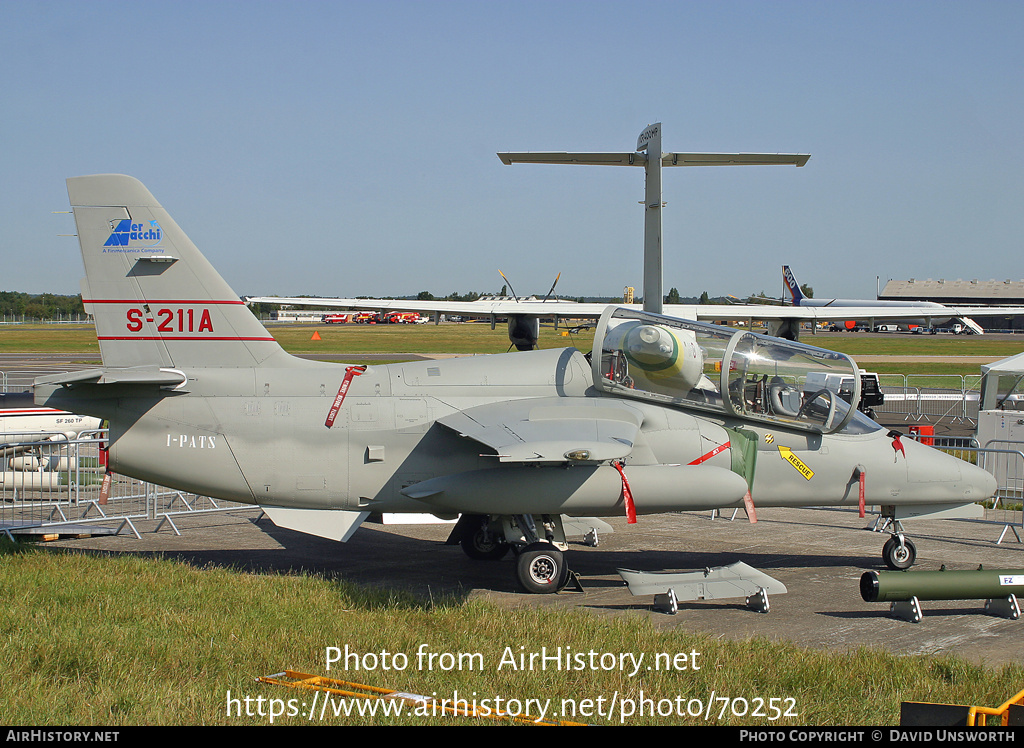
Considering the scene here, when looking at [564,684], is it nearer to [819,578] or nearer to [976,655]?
[976,655]

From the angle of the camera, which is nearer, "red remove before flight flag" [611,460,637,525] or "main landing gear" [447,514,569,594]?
"red remove before flight flag" [611,460,637,525]

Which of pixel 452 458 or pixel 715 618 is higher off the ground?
pixel 452 458

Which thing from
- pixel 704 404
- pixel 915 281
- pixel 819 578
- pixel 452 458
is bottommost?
pixel 819 578

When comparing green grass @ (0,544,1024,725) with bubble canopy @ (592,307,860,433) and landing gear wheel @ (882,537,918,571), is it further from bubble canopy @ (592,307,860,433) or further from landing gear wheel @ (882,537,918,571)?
landing gear wheel @ (882,537,918,571)

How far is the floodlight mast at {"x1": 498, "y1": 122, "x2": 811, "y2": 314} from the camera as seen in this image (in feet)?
72.4

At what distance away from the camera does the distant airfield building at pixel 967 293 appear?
97562mm

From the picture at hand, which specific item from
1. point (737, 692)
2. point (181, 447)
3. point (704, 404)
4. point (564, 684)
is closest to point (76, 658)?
point (181, 447)

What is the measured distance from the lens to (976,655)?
7.11 metres

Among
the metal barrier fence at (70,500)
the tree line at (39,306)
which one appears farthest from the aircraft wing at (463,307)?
the tree line at (39,306)

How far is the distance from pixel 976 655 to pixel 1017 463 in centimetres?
832

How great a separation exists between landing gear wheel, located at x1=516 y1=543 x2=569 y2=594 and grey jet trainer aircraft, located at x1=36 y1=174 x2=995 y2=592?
0.6 inches

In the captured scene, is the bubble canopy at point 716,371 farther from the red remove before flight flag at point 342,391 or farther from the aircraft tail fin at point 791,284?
the aircraft tail fin at point 791,284

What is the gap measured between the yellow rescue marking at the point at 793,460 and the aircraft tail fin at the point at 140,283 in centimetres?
601

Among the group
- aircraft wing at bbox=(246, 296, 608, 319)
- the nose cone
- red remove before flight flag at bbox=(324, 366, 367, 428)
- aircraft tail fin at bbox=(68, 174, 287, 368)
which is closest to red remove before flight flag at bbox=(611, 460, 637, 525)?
red remove before flight flag at bbox=(324, 366, 367, 428)
